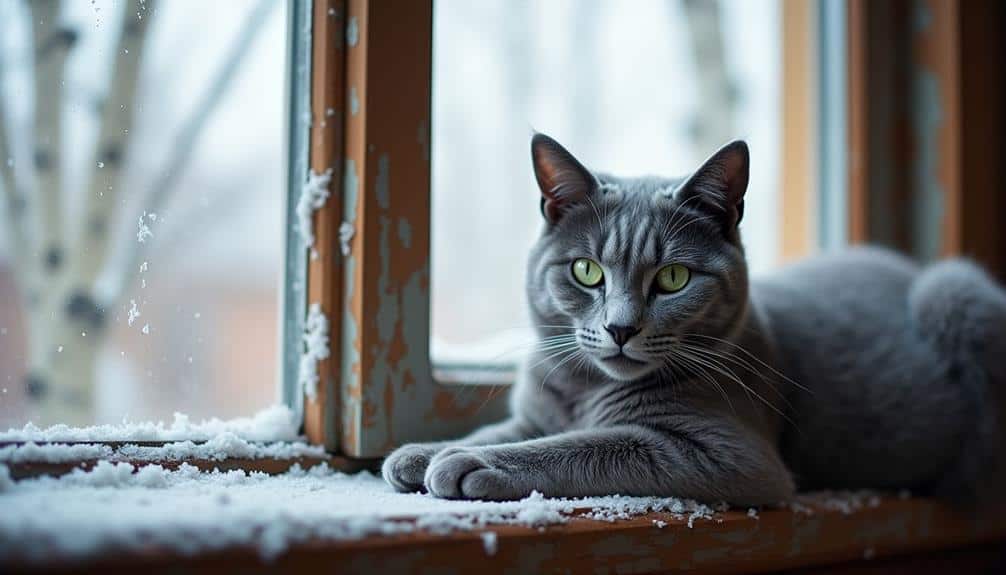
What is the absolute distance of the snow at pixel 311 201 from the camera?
1.18 metres

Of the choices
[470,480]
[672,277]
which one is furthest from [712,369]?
[470,480]

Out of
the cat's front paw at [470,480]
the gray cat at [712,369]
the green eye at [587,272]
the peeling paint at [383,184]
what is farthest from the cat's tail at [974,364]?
the peeling paint at [383,184]

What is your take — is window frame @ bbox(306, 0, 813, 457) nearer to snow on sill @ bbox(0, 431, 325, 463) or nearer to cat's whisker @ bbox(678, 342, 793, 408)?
snow on sill @ bbox(0, 431, 325, 463)

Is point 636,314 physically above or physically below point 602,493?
above

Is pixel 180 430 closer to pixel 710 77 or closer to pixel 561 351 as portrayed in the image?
pixel 561 351

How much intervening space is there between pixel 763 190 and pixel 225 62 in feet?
4.12

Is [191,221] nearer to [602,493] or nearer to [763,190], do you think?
[602,493]

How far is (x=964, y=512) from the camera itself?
4.50ft

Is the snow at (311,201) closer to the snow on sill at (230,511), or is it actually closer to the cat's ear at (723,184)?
the snow on sill at (230,511)

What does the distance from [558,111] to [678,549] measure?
0.94 metres

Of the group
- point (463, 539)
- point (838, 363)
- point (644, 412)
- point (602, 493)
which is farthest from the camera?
point (838, 363)

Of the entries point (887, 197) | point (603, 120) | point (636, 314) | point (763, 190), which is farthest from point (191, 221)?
point (887, 197)

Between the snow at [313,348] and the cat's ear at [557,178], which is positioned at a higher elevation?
the cat's ear at [557,178]

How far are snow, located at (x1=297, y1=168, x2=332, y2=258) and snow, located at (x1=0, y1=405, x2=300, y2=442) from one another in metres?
0.25
